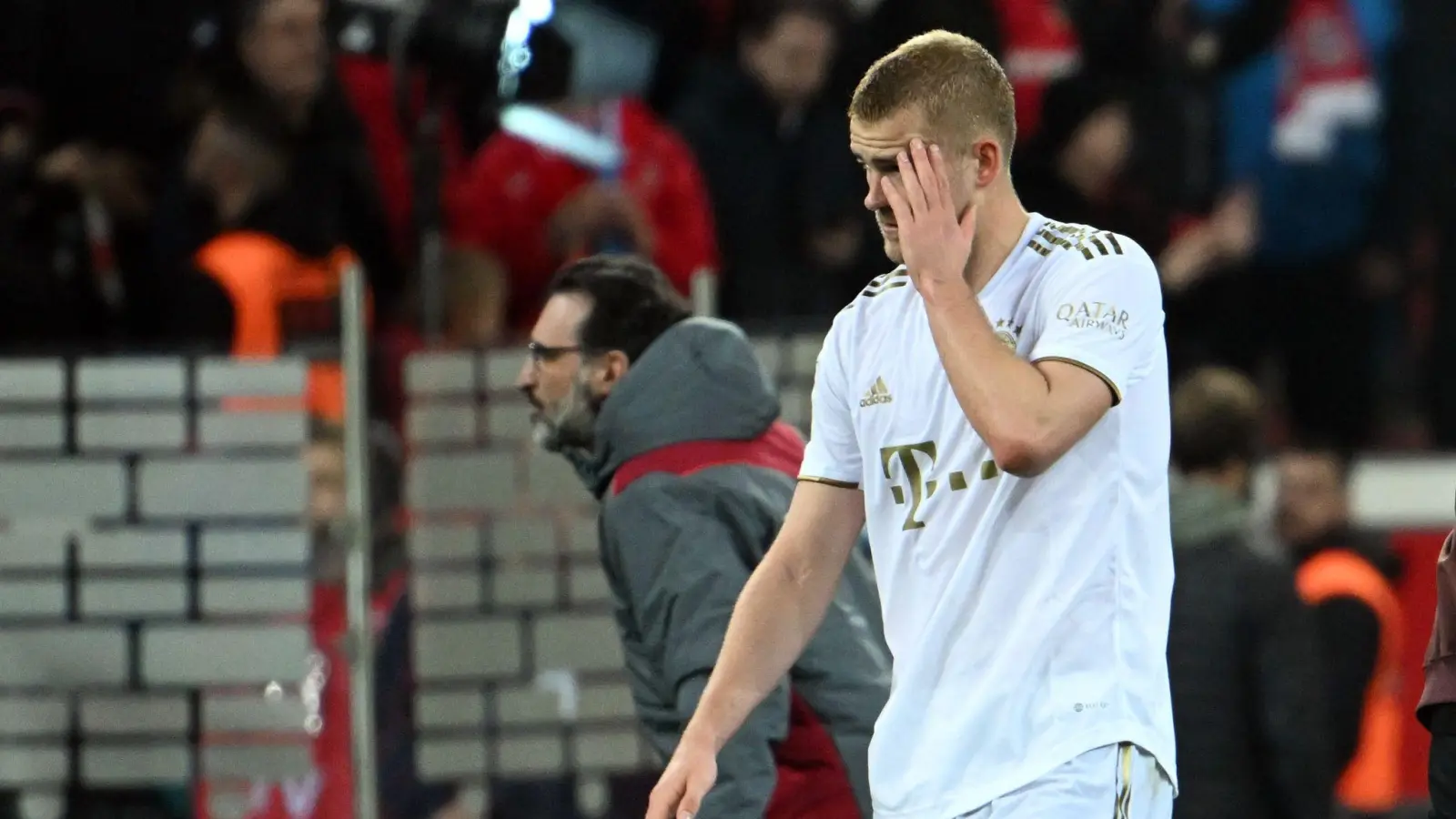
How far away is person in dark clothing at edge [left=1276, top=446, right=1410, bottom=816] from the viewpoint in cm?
776

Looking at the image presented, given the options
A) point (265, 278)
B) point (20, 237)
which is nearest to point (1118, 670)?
point (265, 278)

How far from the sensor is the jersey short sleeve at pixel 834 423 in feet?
12.3

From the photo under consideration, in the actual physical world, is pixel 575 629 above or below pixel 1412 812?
above

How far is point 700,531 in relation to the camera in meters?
4.54

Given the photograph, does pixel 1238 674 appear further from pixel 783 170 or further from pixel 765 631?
pixel 765 631

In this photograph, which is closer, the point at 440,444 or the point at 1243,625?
the point at 1243,625

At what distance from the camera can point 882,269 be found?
9062 millimetres

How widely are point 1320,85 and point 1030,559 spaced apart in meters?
7.30

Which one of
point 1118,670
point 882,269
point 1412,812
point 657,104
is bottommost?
point 1412,812

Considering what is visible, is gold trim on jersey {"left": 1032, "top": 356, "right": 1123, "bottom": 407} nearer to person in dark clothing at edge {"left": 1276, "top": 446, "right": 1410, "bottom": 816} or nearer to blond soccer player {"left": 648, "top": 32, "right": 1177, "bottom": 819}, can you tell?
blond soccer player {"left": 648, "top": 32, "right": 1177, "bottom": 819}

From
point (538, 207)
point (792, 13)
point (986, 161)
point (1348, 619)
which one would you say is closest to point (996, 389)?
point (986, 161)

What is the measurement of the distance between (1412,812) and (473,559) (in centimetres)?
380

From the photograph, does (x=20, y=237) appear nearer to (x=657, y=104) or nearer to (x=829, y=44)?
(x=657, y=104)

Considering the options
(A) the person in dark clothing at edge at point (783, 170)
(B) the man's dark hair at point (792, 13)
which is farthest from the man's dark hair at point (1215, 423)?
(B) the man's dark hair at point (792, 13)
